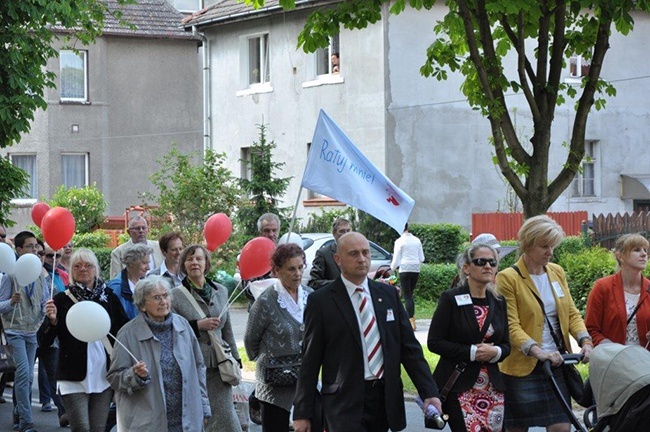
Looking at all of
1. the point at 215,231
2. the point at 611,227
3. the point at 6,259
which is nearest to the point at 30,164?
the point at 611,227

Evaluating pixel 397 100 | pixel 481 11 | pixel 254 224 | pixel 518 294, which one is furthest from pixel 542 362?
pixel 397 100

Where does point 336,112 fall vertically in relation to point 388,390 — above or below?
above

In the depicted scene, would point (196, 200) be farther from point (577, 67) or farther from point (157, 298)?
point (157, 298)

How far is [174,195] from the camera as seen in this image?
2900cm

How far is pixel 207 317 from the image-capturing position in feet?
30.9

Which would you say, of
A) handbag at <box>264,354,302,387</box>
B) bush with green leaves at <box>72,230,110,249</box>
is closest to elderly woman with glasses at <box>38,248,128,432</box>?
handbag at <box>264,354,302,387</box>

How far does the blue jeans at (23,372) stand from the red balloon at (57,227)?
162 centimetres

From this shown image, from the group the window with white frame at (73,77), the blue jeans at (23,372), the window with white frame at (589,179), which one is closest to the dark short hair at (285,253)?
the blue jeans at (23,372)

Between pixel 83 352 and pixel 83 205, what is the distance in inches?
1142

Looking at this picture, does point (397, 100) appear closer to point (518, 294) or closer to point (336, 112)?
point (336, 112)

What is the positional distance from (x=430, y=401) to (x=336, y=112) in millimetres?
26084

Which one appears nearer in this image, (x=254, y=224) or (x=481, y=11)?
(x=481, y=11)

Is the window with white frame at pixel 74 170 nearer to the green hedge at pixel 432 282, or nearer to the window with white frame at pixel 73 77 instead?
the window with white frame at pixel 73 77

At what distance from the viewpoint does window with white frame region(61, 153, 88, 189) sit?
1674 inches
